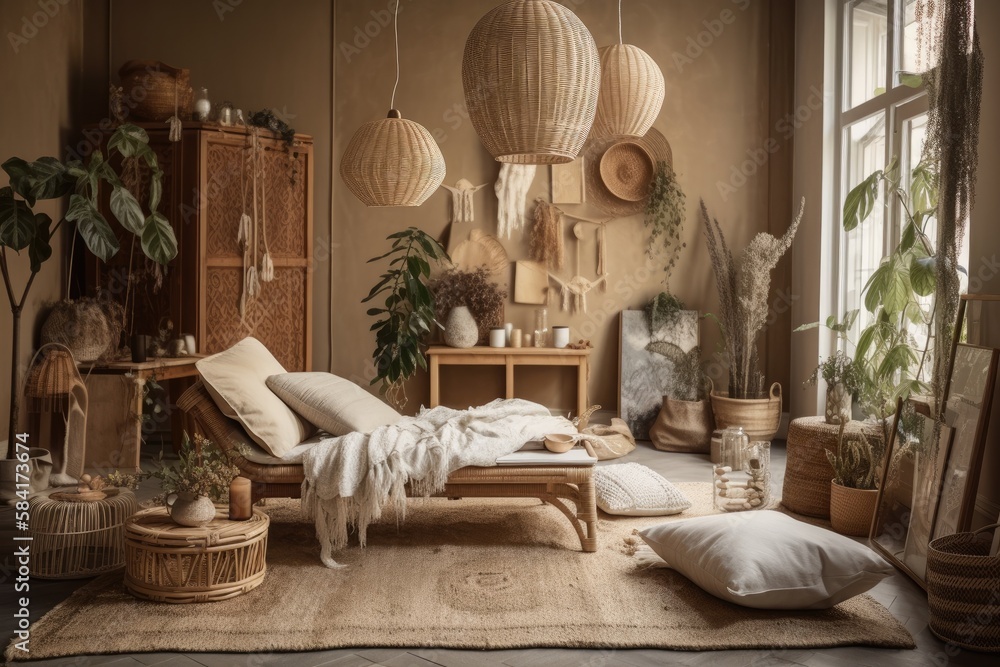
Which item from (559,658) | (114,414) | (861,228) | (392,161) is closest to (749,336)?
(861,228)

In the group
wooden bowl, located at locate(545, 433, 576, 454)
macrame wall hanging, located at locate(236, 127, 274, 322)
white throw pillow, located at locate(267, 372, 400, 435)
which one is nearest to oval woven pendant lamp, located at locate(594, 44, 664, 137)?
wooden bowl, located at locate(545, 433, 576, 454)

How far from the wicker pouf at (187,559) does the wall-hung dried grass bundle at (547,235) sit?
165 inches

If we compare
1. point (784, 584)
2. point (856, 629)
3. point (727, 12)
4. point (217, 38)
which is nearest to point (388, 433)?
point (784, 584)

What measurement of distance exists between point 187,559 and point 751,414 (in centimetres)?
426

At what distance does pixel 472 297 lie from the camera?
689 centimetres

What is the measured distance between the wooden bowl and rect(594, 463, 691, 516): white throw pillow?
0.70 m

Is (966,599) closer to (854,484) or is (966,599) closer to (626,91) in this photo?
(854,484)

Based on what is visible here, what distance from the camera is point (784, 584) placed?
3.17 metres

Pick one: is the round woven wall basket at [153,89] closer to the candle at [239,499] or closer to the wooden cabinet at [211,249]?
the wooden cabinet at [211,249]

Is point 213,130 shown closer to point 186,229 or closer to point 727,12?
point 186,229

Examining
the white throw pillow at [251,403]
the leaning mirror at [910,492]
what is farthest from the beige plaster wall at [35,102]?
the leaning mirror at [910,492]

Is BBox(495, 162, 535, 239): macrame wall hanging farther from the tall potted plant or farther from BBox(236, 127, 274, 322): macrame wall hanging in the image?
BBox(236, 127, 274, 322): macrame wall hanging

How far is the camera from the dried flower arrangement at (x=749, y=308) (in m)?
6.42

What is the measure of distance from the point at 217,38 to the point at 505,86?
495 centimetres
